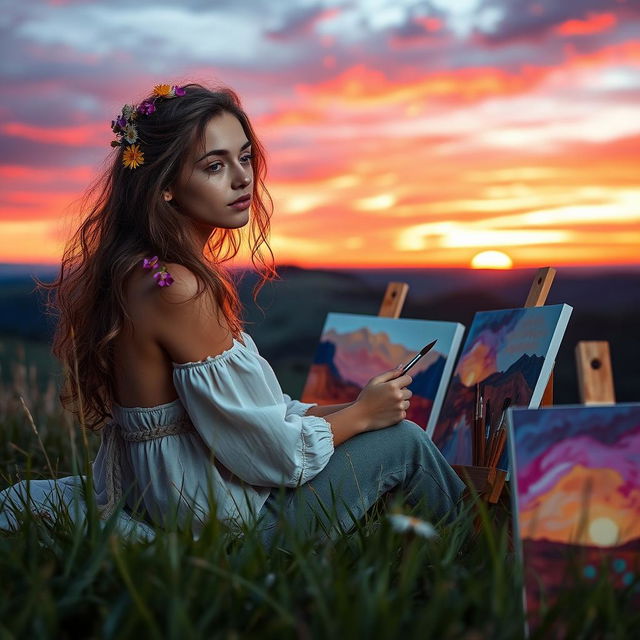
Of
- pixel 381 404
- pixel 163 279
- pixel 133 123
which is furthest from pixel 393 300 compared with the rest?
pixel 163 279

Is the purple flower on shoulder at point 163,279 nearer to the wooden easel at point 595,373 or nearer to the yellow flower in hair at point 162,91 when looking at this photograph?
the yellow flower in hair at point 162,91

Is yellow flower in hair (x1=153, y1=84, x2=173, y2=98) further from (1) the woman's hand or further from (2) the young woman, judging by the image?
(1) the woman's hand

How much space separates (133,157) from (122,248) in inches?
12.5

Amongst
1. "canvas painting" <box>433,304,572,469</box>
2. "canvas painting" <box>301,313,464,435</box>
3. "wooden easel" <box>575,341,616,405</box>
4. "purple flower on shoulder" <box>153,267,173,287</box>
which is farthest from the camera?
Answer: "canvas painting" <box>301,313,464,435</box>

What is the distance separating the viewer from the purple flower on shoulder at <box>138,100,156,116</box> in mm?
2754

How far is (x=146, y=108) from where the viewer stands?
2.77m

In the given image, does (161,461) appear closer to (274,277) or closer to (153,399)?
(153,399)

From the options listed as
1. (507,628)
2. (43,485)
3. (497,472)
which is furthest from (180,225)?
(507,628)

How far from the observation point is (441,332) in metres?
3.57

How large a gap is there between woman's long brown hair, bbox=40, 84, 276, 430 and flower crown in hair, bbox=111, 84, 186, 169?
2 centimetres

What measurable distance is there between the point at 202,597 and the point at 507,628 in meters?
0.57

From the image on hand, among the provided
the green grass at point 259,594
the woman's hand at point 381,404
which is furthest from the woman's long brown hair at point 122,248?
the green grass at point 259,594

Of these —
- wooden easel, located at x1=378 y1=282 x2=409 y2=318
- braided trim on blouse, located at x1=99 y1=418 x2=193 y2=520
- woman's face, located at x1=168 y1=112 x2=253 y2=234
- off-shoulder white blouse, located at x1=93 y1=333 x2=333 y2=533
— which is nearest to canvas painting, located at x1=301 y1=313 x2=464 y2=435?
wooden easel, located at x1=378 y1=282 x2=409 y2=318

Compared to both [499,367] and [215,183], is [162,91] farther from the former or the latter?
[499,367]
